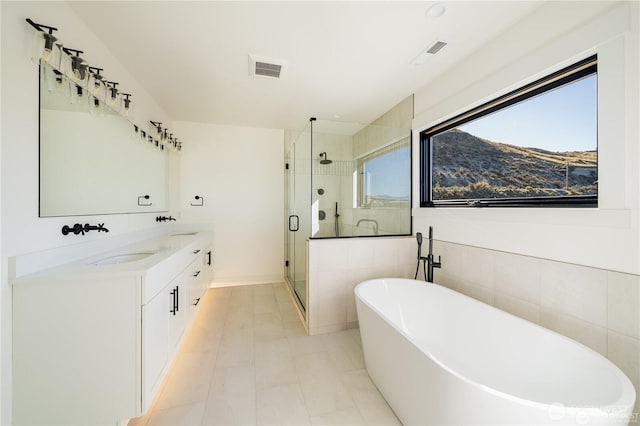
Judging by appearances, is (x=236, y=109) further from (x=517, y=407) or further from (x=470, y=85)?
(x=517, y=407)

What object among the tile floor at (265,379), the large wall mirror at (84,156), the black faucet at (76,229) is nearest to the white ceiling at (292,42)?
the large wall mirror at (84,156)

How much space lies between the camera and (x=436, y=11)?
1.48 m

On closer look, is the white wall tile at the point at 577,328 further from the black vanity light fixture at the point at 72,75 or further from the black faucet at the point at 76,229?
the black vanity light fixture at the point at 72,75

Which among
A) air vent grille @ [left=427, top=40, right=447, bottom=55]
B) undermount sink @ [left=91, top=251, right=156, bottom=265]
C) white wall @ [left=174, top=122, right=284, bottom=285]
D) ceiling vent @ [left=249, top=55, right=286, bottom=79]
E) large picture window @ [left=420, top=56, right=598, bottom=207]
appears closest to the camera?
large picture window @ [left=420, top=56, right=598, bottom=207]

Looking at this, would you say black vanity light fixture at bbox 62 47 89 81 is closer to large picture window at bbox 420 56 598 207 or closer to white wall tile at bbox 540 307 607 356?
large picture window at bbox 420 56 598 207

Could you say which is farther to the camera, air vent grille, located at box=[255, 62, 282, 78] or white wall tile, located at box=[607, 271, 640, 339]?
air vent grille, located at box=[255, 62, 282, 78]

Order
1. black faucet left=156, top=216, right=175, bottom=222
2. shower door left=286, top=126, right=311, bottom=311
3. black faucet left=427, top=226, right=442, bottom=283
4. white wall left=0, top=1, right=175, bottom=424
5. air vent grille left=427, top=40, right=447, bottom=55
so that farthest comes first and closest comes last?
black faucet left=156, top=216, right=175, bottom=222 → shower door left=286, top=126, right=311, bottom=311 → black faucet left=427, top=226, right=442, bottom=283 → air vent grille left=427, top=40, right=447, bottom=55 → white wall left=0, top=1, right=175, bottom=424

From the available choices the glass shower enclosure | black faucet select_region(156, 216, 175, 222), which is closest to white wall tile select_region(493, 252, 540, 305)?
the glass shower enclosure

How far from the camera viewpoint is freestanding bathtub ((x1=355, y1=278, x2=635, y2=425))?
838mm

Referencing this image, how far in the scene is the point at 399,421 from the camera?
1.37m

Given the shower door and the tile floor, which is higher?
the shower door

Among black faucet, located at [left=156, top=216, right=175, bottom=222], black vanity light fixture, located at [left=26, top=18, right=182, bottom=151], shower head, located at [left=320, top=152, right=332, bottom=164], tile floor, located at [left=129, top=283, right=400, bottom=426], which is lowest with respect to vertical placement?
tile floor, located at [left=129, top=283, right=400, bottom=426]

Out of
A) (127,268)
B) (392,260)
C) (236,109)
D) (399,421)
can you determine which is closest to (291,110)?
(236,109)

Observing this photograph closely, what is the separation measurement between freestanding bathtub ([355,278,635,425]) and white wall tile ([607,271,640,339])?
0.26 m
